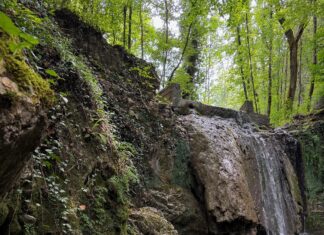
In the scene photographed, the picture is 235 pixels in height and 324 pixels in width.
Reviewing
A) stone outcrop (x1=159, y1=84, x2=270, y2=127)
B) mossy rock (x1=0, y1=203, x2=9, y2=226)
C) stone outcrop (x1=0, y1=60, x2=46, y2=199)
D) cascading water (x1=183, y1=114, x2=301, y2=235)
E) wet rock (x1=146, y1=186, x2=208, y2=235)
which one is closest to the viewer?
stone outcrop (x1=0, y1=60, x2=46, y2=199)

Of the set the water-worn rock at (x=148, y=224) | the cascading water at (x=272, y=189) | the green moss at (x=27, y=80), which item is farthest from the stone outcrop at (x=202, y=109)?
the green moss at (x=27, y=80)

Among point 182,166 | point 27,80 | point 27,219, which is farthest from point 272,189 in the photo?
point 27,80

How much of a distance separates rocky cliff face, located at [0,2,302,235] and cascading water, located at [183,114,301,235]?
0.09 feet

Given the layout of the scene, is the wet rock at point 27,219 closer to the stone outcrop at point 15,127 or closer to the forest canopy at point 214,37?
the stone outcrop at point 15,127

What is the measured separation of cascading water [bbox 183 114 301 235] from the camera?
6.11 m

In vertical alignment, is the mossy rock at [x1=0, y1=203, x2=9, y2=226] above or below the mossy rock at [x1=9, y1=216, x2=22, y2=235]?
above

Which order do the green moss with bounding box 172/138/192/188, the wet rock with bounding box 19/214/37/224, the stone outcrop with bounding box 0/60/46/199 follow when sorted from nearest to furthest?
the stone outcrop with bounding box 0/60/46/199, the wet rock with bounding box 19/214/37/224, the green moss with bounding box 172/138/192/188

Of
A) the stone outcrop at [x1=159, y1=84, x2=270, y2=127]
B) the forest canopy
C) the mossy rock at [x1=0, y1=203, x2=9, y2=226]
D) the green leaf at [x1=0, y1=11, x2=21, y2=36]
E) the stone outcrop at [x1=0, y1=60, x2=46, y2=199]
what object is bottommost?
the mossy rock at [x1=0, y1=203, x2=9, y2=226]

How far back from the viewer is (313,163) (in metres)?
10.5

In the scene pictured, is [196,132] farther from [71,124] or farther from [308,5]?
[308,5]

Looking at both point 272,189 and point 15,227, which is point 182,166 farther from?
point 15,227

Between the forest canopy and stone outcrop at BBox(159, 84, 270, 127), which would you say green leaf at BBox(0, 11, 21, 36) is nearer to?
the forest canopy

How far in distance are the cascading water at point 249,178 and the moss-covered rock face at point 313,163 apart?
1.23 meters

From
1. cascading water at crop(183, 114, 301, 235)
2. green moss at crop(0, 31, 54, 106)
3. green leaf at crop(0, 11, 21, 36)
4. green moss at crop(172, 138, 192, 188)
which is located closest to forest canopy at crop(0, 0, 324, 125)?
cascading water at crop(183, 114, 301, 235)
